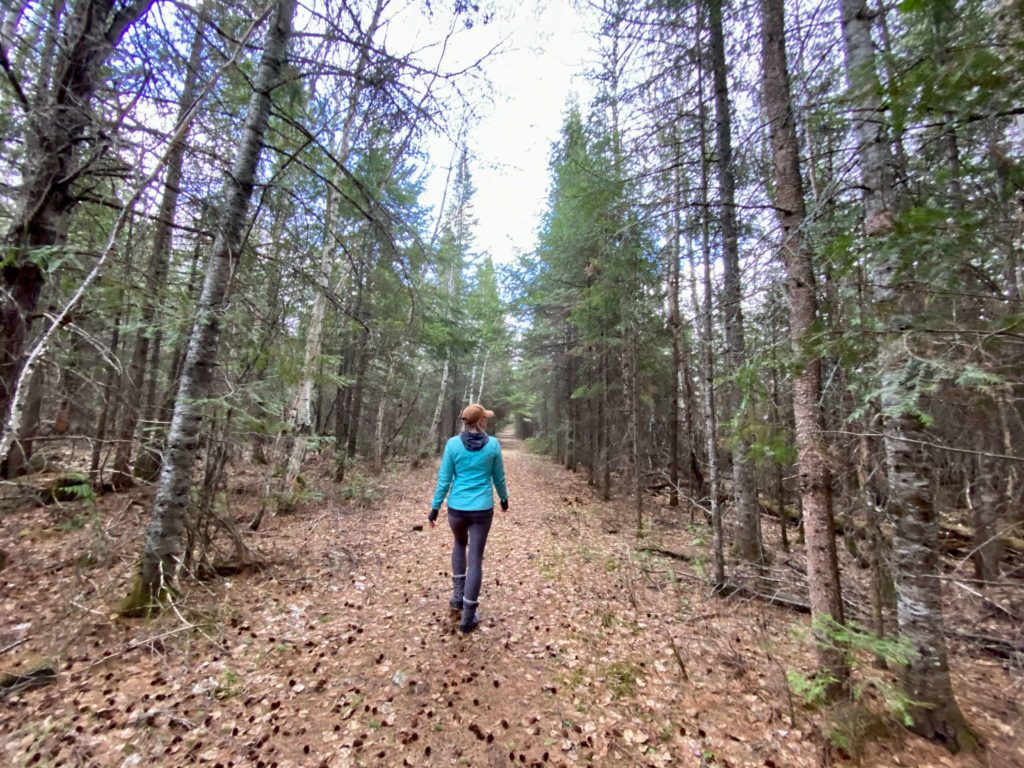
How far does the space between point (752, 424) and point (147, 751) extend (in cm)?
489

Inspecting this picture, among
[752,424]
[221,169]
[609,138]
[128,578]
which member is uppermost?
[609,138]

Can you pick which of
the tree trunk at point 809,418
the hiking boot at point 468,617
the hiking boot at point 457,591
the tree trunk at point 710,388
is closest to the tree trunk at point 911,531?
the tree trunk at point 809,418

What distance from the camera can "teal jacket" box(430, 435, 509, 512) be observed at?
13.7 feet

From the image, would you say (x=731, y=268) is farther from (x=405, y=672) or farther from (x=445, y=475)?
(x=405, y=672)

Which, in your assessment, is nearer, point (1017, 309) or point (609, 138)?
point (1017, 309)

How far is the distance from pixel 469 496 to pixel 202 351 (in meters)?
3.18

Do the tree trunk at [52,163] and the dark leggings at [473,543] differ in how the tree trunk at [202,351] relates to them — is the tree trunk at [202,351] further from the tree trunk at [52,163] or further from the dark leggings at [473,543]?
the dark leggings at [473,543]

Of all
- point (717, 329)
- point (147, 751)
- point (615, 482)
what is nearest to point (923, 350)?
point (717, 329)

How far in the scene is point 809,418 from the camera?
320 centimetres

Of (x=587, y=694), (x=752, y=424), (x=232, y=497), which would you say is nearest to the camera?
(x=587, y=694)

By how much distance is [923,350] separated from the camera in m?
2.38

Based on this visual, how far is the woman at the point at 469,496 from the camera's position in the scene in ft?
13.6

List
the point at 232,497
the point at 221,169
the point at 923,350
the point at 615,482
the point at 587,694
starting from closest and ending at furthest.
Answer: the point at 923,350, the point at 587,694, the point at 221,169, the point at 232,497, the point at 615,482

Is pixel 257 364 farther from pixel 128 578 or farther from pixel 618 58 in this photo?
pixel 618 58
